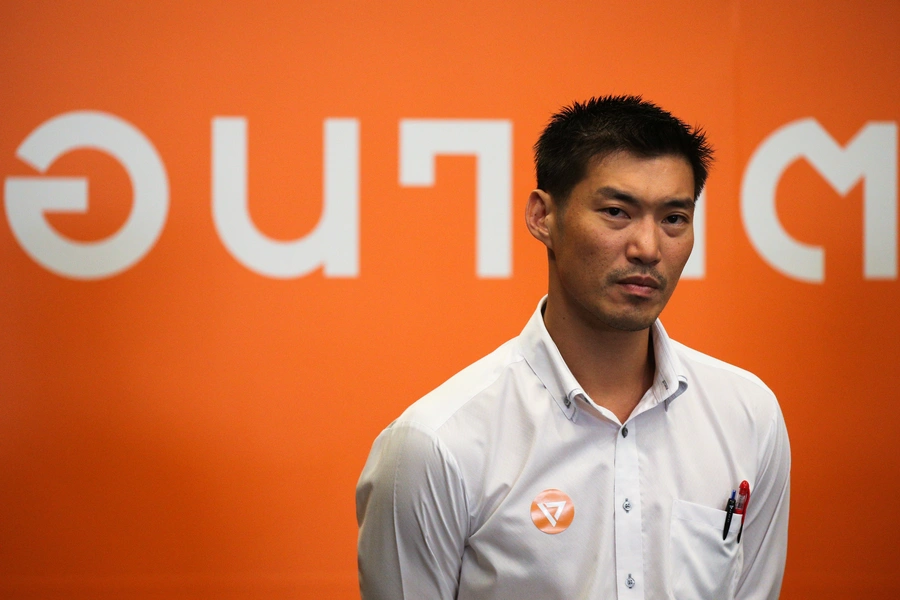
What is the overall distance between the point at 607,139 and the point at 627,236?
145 mm

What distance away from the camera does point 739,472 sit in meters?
1.24

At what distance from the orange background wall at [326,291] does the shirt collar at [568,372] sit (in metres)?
0.84

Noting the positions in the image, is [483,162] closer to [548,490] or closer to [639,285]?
[639,285]

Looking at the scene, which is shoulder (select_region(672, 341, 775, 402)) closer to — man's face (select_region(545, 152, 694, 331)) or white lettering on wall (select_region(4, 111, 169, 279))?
man's face (select_region(545, 152, 694, 331))

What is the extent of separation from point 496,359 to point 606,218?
27 centimetres

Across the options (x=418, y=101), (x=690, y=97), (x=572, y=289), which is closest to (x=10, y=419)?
(x=418, y=101)

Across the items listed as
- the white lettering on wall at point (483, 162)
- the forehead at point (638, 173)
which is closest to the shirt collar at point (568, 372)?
the forehead at point (638, 173)

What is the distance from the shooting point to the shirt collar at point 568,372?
3.94ft

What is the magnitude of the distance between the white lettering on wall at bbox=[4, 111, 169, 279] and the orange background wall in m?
0.02

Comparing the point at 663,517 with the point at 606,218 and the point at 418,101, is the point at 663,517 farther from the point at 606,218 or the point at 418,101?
the point at 418,101

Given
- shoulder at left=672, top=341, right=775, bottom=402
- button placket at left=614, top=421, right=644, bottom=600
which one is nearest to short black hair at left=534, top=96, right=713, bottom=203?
shoulder at left=672, top=341, right=775, bottom=402

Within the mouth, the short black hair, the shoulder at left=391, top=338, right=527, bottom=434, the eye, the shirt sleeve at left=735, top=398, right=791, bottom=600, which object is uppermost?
the short black hair

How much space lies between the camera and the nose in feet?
3.78

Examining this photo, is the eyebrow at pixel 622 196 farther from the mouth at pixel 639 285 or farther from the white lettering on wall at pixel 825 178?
the white lettering on wall at pixel 825 178
